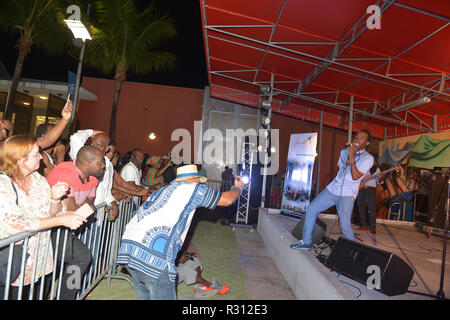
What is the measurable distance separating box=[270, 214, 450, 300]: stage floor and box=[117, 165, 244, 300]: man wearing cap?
176cm

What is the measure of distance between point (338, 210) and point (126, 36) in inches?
415

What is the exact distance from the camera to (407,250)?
5566 millimetres

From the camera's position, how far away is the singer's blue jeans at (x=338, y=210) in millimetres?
4066

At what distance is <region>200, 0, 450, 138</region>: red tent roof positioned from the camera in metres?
5.88

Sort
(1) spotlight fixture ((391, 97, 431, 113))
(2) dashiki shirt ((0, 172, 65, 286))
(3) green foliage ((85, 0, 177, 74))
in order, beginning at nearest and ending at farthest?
(2) dashiki shirt ((0, 172, 65, 286)) < (1) spotlight fixture ((391, 97, 431, 113)) < (3) green foliage ((85, 0, 177, 74))


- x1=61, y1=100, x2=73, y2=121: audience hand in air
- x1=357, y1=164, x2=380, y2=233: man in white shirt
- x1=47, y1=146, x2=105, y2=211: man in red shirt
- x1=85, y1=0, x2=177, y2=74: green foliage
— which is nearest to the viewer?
x1=47, y1=146, x2=105, y2=211: man in red shirt

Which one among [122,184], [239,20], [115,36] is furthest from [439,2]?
[115,36]

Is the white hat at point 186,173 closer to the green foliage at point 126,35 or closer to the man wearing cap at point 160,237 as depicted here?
the man wearing cap at point 160,237

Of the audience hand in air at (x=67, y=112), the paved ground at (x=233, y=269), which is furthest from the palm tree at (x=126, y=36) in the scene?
the audience hand in air at (x=67, y=112)

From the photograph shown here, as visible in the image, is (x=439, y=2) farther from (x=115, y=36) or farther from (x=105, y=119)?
(x=105, y=119)

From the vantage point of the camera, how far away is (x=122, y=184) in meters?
4.71

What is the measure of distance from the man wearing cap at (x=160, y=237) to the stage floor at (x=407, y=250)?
176 centimetres

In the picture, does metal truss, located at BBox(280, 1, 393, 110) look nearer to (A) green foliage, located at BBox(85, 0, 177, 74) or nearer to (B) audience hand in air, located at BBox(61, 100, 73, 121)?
(B) audience hand in air, located at BBox(61, 100, 73, 121)

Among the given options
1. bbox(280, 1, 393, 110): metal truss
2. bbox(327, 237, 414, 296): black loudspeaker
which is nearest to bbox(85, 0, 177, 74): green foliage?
bbox(280, 1, 393, 110): metal truss
